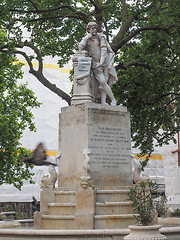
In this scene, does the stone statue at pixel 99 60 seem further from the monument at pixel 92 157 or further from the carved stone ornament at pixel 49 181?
the carved stone ornament at pixel 49 181

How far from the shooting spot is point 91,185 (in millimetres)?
12531

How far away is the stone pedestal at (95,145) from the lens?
13.5 m

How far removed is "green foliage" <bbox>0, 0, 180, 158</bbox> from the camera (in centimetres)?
2236

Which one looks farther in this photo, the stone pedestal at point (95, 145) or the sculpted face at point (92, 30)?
the sculpted face at point (92, 30)

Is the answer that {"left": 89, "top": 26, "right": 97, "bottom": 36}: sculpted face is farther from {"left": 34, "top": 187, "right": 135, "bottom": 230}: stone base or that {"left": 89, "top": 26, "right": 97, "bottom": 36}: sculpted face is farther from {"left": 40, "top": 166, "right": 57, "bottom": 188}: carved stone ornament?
{"left": 34, "top": 187, "right": 135, "bottom": 230}: stone base

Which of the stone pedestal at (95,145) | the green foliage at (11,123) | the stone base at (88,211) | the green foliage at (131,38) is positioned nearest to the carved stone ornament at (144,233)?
the stone base at (88,211)

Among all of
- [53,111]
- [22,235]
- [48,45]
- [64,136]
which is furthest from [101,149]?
[53,111]

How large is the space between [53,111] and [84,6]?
42.5 ft

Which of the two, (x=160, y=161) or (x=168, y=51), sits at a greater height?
(x=168, y=51)

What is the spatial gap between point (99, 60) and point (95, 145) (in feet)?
9.37

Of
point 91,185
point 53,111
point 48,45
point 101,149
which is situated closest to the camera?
point 91,185

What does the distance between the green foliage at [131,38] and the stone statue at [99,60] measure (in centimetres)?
717

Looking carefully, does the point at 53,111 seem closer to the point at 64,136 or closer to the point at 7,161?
the point at 7,161

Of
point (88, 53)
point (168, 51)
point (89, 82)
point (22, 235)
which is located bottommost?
point (22, 235)
